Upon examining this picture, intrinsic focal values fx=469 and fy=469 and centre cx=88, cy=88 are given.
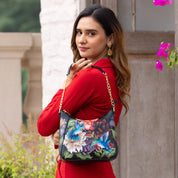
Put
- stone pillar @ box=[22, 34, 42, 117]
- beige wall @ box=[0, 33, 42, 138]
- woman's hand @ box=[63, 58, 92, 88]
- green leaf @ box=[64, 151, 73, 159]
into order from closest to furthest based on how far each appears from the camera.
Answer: green leaf @ box=[64, 151, 73, 159] → woman's hand @ box=[63, 58, 92, 88] → beige wall @ box=[0, 33, 42, 138] → stone pillar @ box=[22, 34, 42, 117]

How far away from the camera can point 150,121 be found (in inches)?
145

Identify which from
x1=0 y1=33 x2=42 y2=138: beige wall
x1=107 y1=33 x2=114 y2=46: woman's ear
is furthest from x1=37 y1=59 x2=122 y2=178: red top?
x1=0 y1=33 x2=42 y2=138: beige wall

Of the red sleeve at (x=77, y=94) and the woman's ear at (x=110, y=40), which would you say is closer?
the red sleeve at (x=77, y=94)

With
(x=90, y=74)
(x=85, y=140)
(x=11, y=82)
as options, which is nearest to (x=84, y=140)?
(x=85, y=140)

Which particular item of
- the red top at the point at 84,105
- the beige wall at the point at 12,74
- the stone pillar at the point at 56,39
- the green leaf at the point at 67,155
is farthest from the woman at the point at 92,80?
the beige wall at the point at 12,74

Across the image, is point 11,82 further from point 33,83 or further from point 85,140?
point 85,140

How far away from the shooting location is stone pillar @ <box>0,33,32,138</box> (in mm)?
5656

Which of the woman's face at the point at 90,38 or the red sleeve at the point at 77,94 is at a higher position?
the woman's face at the point at 90,38

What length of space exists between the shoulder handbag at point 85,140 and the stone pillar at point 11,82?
3.51m

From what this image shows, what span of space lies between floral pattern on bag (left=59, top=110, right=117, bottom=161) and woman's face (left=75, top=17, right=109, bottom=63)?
38 centimetres

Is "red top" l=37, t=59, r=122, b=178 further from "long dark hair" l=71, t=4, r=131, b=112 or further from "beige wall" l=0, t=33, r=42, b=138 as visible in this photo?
"beige wall" l=0, t=33, r=42, b=138

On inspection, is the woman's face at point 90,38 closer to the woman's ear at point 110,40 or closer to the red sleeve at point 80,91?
the woman's ear at point 110,40

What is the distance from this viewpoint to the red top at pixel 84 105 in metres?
2.22

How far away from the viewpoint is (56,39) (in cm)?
425
